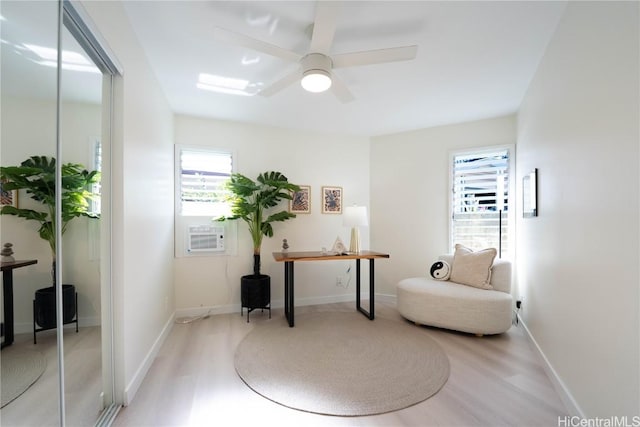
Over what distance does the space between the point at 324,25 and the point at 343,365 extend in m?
2.47

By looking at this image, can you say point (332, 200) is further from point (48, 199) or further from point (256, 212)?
point (48, 199)

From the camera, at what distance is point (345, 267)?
4.14m

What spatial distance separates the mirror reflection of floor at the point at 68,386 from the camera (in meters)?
1.02

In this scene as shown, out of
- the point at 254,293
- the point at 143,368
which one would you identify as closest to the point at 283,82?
the point at 254,293

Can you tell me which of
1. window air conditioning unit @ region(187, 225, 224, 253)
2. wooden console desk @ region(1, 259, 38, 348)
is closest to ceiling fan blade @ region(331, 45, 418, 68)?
wooden console desk @ region(1, 259, 38, 348)

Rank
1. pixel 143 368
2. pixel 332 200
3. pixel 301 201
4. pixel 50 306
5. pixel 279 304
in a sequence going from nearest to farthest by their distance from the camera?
pixel 50 306 < pixel 143 368 < pixel 279 304 < pixel 301 201 < pixel 332 200

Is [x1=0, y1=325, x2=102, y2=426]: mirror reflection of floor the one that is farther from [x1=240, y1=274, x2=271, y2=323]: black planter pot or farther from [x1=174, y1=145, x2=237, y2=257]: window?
[x1=174, y1=145, x2=237, y2=257]: window

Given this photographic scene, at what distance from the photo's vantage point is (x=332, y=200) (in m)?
4.08

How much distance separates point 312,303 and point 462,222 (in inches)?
93.9

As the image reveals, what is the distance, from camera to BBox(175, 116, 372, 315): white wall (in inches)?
136

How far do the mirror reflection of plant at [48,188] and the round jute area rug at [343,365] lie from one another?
1590 millimetres

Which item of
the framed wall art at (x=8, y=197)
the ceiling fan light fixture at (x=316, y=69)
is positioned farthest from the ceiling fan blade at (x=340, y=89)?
the framed wall art at (x=8, y=197)

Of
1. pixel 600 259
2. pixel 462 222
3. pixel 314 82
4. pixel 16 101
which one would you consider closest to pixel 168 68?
pixel 314 82

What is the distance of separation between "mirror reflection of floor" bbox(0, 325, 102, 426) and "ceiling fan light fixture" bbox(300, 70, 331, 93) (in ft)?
6.46
